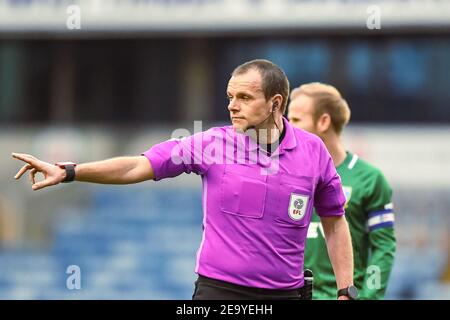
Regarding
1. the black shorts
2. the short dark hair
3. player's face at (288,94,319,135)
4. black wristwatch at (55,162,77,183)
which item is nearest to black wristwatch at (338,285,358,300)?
the black shorts

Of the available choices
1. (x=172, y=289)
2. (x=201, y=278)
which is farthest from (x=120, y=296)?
(x=201, y=278)

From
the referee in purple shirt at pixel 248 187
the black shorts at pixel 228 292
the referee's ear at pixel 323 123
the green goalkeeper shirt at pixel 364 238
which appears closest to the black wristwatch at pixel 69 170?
the referee in purple shirt at pixel 248 187

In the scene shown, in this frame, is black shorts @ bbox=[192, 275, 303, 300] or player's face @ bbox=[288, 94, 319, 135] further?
player's face @ bbox=[288, 94, 319, 135]

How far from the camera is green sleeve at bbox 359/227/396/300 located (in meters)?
5.53

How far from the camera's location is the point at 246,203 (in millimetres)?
4324

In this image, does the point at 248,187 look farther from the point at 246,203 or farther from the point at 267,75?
the point at 267,75

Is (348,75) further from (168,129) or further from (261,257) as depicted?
(261,257)

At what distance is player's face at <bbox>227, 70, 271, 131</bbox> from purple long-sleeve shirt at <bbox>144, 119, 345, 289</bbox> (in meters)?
0.08

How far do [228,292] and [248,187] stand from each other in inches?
17.4

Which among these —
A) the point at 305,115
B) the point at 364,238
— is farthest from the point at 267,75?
the point at 364,238

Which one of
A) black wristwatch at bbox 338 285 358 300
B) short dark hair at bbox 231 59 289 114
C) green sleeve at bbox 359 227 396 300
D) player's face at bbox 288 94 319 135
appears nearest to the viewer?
short dark hair at bbox 231 59 289 114

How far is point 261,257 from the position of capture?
4.32 m

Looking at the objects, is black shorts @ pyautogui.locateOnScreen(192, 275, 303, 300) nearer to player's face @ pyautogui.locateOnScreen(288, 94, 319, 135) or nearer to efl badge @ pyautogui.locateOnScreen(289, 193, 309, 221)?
efl badge @ pyautogui.locateOnScreen(289, 193, 309, 221)

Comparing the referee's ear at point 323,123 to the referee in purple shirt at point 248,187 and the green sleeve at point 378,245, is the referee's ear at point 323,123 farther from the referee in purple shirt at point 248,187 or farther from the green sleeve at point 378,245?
the referee in purple shirt at point 248,187
